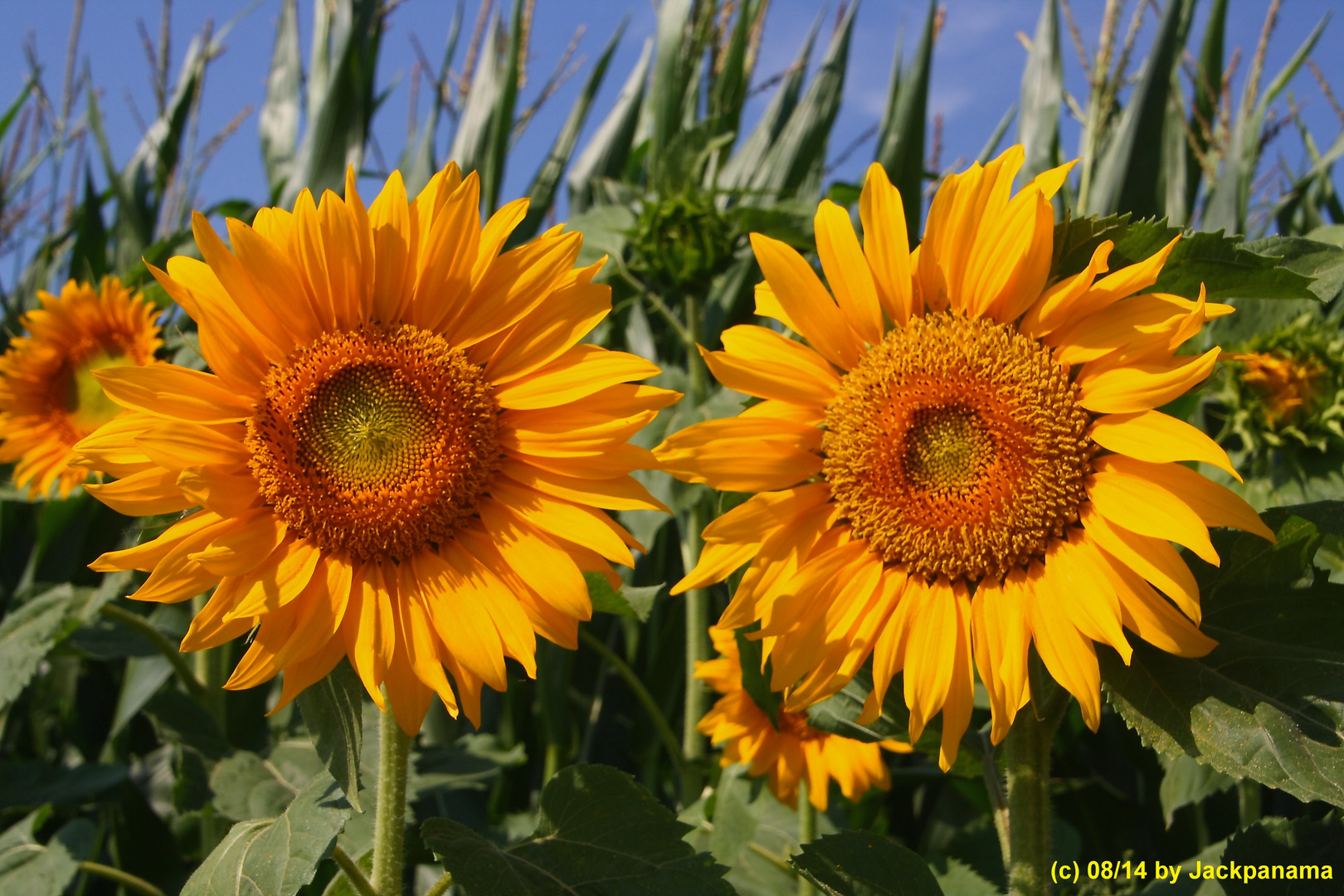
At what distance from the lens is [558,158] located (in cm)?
315

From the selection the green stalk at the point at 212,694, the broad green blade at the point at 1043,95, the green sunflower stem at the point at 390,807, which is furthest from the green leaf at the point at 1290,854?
the green stalk at the point at 212,694

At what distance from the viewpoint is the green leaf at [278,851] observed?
43.7 inches

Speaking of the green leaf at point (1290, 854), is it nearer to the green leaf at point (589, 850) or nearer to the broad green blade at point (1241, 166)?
the green leaf at point (589, 850)

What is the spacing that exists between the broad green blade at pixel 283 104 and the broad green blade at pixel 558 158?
3.31 feet

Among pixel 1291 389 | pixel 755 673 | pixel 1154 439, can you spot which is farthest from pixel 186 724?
pixel 1291 389

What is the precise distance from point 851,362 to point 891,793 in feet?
5.67

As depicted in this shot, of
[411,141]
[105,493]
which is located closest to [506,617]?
[105,493]

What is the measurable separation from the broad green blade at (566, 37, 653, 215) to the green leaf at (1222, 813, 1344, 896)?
242 centimetres

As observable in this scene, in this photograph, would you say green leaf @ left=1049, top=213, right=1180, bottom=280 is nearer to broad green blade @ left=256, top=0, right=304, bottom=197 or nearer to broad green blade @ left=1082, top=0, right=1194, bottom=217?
broad green blade @ left=1082, top=0, right=1194, bottom=217

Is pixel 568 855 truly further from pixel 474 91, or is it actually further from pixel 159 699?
pixel 474 91

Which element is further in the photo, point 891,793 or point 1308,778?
point 891,793

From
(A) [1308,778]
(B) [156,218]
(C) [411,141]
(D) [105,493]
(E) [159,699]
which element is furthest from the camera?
(C) [411,141]

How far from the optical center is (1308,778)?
0.99 meters

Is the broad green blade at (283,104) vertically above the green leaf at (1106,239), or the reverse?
the broad green blade at (283,104)
